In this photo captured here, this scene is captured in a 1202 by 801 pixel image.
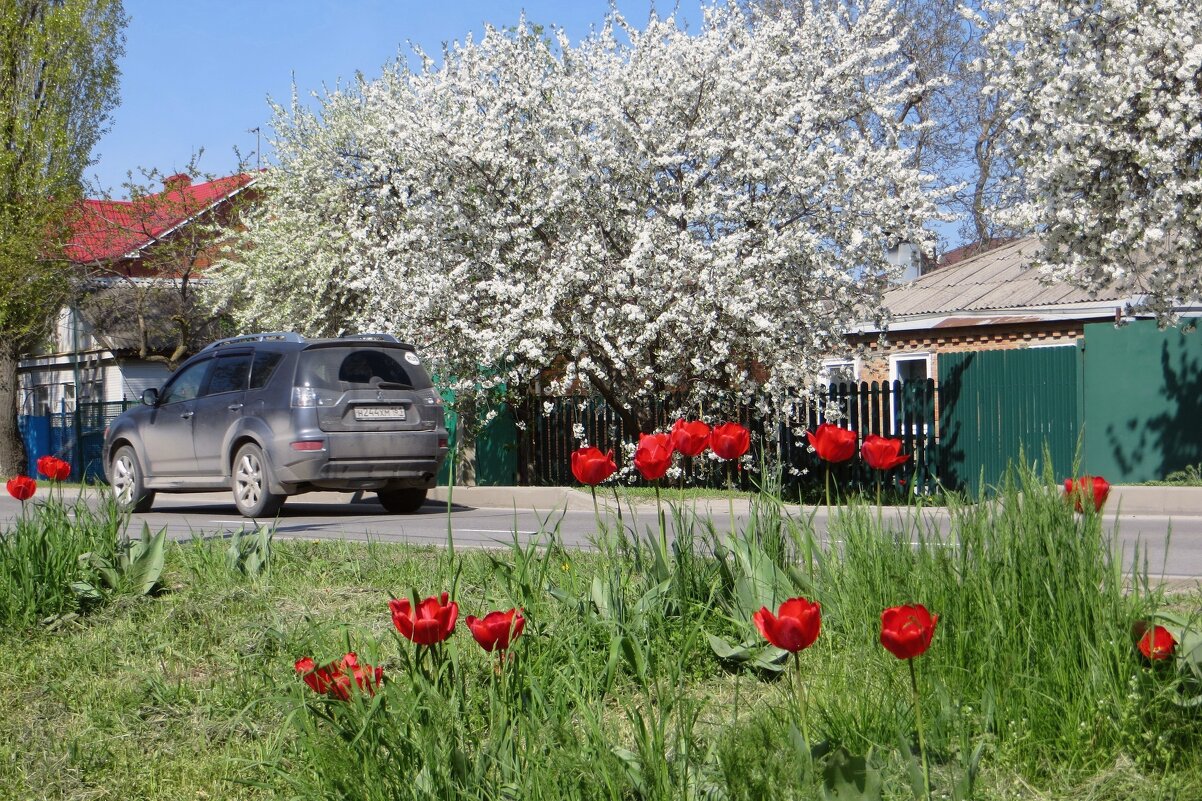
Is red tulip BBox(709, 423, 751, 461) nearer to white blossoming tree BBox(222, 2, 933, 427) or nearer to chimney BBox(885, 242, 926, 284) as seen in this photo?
white blossoming tree BBox(222, 2, 933, 427)

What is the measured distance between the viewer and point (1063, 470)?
17406mm

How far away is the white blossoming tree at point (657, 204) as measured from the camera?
15.8 m

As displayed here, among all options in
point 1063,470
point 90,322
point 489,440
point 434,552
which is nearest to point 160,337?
point 90,322

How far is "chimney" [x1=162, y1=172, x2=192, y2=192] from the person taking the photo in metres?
28.4

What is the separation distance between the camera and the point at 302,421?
13.2m

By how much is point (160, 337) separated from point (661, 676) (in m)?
33.6

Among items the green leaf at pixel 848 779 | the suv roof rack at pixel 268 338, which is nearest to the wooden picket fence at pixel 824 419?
the suv roof rack at pixel 268 338

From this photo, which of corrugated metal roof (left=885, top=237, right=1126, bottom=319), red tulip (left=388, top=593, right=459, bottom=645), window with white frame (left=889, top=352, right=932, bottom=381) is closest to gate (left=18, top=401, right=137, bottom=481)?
window with white frame (left=889, top=352, right=932, bottom=381)

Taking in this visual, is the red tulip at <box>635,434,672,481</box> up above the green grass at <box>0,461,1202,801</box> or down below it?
above

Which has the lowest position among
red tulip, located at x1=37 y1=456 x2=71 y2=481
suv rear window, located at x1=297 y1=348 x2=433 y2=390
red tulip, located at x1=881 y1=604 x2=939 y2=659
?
red tulip, located at x1=881 y1=604 x2=939 y2=659

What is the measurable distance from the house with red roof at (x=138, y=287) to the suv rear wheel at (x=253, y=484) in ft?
42.6

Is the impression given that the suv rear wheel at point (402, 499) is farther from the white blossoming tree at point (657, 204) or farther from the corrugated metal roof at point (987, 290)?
the corrugated metal roof at point (987, 290)

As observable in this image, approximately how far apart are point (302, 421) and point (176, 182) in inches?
693

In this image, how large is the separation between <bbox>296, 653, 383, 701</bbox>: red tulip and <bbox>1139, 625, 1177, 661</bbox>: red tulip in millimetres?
1947
